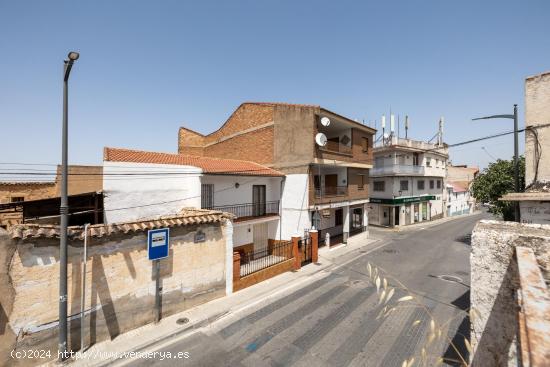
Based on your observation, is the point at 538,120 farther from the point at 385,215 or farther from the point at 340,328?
the point at 385,215

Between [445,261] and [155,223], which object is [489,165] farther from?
[155,223]

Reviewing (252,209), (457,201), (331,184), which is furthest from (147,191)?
(457,201)

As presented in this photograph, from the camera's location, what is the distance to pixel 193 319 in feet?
30.3

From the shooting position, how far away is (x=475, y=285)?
10.4 feet

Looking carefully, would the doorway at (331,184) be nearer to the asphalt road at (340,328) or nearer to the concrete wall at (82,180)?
the asphalt road at (340,328)

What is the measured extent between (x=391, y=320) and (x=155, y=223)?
9148 mm

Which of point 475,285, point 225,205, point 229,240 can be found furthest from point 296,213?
point 475,285

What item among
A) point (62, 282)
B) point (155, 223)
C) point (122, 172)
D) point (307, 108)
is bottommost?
point (62, 282)

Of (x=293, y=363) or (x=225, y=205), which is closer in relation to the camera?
(x=293, y=363)

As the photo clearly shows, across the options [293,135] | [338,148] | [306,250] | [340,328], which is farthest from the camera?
[338,148]

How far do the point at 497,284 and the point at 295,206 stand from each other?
14.8 metres

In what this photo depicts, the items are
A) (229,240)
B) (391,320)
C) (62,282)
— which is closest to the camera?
(62,282)

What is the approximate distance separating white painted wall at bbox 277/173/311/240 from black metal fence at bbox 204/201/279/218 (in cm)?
75

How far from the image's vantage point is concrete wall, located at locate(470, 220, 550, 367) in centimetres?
282
